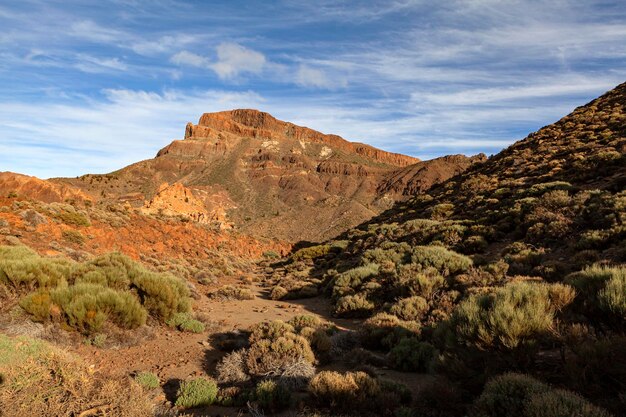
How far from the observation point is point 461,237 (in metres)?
15.8

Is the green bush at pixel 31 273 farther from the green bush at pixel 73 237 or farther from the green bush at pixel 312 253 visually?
the green bush at pixel 312 253

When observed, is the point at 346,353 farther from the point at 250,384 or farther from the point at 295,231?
the point at 295,231

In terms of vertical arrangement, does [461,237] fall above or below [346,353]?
above

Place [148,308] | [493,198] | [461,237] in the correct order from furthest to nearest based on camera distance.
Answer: [493,198]
[461,237]
[148,308]

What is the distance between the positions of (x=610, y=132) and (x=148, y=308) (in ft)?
98.0

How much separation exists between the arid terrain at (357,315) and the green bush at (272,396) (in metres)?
0.02

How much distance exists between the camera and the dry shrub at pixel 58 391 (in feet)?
13.1

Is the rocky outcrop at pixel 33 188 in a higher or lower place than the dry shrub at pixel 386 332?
higher

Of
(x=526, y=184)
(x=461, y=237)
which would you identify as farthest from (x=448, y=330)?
(x=526, y=184)

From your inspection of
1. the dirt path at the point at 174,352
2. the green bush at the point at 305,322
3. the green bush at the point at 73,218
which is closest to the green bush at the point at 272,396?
the dirt path at the point at 174,352

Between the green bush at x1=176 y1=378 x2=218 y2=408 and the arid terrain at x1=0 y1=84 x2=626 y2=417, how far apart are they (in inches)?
1.1

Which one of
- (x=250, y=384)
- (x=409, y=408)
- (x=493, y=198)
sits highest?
(x=493, y=198)

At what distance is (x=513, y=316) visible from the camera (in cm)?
457

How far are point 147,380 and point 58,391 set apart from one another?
1866 millimetres
